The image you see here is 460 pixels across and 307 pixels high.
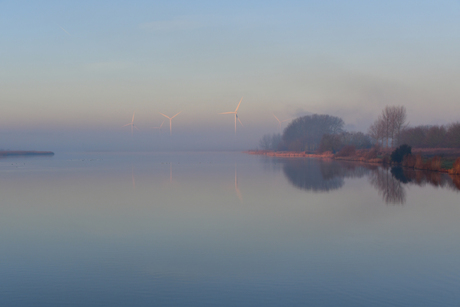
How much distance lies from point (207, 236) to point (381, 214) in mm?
4890

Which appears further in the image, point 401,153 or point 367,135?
point 367,135

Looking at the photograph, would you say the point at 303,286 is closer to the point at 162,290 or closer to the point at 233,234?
the point at 162,290

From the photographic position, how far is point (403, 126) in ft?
183

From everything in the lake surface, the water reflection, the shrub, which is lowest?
the lake surface

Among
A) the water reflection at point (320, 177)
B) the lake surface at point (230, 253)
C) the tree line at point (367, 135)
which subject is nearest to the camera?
the lake surface at point (230, 253)

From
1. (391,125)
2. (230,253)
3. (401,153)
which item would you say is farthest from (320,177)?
(391,125)

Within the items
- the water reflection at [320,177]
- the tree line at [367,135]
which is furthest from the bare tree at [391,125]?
the water reflection at [320,177]

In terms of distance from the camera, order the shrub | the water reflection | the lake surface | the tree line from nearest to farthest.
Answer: the lake surface
the water reflection
the shrub
the tree line

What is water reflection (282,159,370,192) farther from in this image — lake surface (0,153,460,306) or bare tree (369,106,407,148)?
bare tree (369,106,407,148)

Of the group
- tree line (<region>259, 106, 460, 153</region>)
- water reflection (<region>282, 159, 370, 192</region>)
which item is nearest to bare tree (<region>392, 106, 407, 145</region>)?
tree line (<region>259, 106, 460, 153</region>)

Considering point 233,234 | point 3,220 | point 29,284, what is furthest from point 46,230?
point 233,234

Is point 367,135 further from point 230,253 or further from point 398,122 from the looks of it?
point 230,253

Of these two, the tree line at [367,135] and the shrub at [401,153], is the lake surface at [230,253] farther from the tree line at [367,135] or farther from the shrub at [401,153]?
the tree line at [367,135]

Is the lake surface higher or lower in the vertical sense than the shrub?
lower
